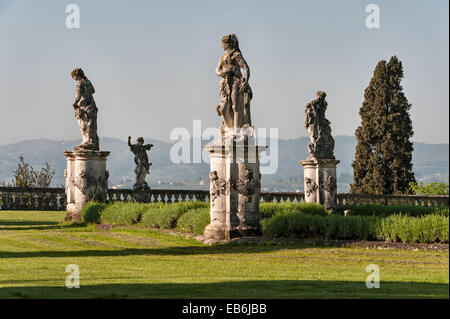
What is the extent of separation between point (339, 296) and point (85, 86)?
17037 millimetres

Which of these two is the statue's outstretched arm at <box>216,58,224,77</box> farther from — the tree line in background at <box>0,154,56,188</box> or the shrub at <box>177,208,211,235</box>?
the tree line in background at <box>0,154,56,188</box>

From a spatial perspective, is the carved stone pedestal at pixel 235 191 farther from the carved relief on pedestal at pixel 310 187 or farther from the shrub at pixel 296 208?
the carved relief on pedestal at pixel 310 187

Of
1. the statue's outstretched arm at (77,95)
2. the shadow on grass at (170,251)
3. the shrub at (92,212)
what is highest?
the statue's outstretched arm at (77,95)

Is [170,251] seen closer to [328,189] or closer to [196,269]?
[196,269]

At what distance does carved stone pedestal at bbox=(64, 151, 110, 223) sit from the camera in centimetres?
2411

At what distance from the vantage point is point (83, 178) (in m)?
24.1

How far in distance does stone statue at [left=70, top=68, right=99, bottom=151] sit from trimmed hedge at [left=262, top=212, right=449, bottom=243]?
8.80m

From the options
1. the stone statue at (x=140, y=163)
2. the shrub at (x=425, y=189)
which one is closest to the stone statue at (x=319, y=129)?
the stone statue at (x=140, y=163)

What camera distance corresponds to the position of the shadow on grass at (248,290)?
9547mm

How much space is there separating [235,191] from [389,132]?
3235 centimetres

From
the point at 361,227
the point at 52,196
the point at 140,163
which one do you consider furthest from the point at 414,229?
the point at 140,163

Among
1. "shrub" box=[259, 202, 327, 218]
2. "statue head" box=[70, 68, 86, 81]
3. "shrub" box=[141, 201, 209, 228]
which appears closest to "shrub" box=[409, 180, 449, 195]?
"shrub" box=[259, 202, 327, 218]

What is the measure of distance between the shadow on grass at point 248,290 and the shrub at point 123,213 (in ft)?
36.1

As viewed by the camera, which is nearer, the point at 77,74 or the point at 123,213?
the point at 123,213
